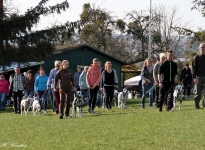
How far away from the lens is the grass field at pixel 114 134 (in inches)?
373

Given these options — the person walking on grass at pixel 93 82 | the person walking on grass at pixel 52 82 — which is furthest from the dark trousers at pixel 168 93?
the person walking on grass at pixel 52 82

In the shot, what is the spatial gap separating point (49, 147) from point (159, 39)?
52221 millimetres

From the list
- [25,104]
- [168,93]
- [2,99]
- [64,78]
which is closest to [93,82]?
[64,78]

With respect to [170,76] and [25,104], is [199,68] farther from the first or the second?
[25,104]

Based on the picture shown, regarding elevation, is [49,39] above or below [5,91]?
above

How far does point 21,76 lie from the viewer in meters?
21.1

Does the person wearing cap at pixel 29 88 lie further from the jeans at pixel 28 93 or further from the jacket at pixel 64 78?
the jacket at pixel 64 78

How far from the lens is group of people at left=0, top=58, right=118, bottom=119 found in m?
15.9

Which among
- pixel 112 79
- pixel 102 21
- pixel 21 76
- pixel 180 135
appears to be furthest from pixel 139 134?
pixel 102 21

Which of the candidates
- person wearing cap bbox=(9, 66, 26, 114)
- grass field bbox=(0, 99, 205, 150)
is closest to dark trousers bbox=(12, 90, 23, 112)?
person wearing cap bbox=(9, 66, 26, 114)

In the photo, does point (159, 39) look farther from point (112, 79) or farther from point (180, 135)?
point (180, 135)

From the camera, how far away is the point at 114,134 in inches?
428

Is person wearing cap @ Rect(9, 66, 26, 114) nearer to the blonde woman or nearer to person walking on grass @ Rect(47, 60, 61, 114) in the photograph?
person walking on grass @ Rect(47, 60, 61, 114)

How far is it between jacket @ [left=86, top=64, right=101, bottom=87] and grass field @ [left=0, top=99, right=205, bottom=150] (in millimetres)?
3199
